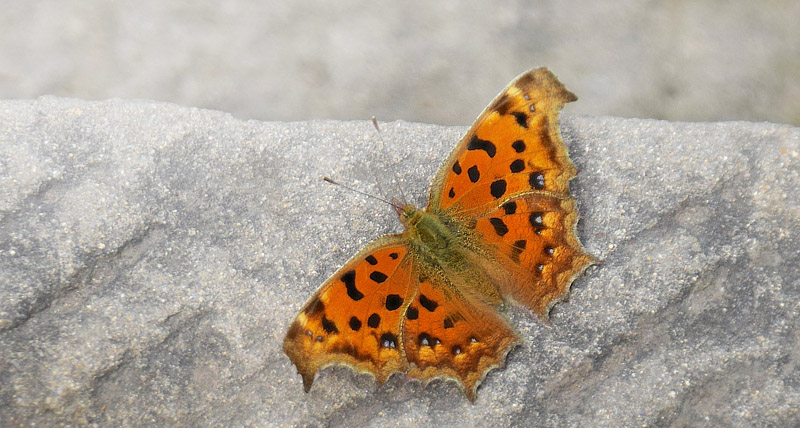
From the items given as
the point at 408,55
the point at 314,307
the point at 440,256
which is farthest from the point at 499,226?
the point at 408,55

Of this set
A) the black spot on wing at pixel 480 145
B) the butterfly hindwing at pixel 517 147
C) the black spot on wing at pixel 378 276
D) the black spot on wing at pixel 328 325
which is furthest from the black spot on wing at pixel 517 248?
the black spot on wing at pixel 328 325

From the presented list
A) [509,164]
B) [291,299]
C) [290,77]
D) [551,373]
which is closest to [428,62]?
[290,77]

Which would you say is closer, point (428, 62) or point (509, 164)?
point (509, 164)

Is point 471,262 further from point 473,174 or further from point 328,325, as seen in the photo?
point 328,325

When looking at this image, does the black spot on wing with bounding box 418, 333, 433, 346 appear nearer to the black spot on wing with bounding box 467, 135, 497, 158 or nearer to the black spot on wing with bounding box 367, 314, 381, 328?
the black spot on wing with bounding box 367, 314, 381, 328

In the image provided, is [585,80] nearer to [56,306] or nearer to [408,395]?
[408,395]

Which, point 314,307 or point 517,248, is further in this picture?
point 517,248
